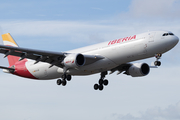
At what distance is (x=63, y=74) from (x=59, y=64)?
1317 mm

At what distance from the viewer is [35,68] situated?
1864 inches

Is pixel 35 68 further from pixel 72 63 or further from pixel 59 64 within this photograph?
pixel 72 63

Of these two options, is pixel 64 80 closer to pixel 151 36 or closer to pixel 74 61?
pixel 74 61

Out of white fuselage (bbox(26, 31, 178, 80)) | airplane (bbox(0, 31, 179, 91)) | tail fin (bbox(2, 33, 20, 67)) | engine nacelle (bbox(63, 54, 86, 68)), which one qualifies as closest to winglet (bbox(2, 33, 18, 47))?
tail fin (bbox(2, 33, 20, 67))

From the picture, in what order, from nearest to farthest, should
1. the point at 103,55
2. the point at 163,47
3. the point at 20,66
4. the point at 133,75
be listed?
the point at 163,47 < the point at 103,55 < the point at 133,75 < the point at 20,66

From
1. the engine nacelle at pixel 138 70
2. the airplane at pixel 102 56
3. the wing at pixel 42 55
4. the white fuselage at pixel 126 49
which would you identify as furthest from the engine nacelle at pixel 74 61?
the engine nacelle at pixel 138 70

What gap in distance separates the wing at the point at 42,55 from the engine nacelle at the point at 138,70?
734 cm

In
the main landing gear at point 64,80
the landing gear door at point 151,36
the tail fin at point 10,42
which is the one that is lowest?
the main landing gear at point 64,80

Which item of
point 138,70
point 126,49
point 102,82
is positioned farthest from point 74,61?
point 138,70

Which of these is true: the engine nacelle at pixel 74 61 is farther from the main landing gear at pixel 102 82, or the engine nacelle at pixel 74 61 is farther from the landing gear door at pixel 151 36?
the landing gear door at pixel 151 36

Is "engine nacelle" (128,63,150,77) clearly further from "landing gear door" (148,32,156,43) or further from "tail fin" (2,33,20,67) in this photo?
"tail fin" (2,33,20,67)

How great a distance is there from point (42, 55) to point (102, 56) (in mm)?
7038

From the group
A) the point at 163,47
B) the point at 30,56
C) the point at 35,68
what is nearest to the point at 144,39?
the point at 163,47

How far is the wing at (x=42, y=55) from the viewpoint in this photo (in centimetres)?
3907
